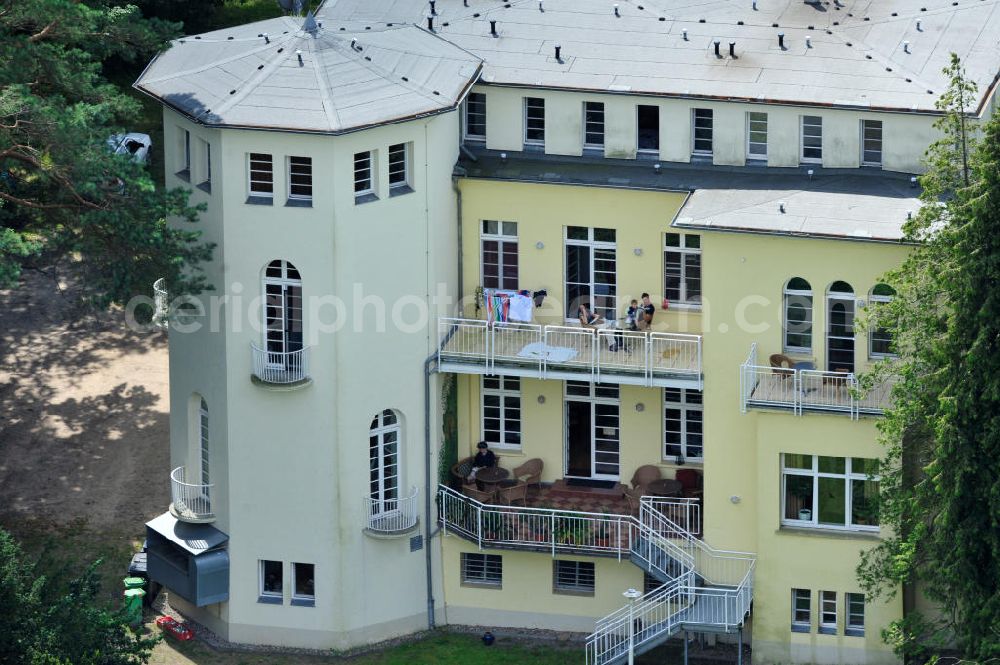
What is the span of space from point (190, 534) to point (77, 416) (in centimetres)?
995

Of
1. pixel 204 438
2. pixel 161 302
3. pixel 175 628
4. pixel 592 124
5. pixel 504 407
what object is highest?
pixel 592 124

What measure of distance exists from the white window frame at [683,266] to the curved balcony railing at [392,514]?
6937 millimetres

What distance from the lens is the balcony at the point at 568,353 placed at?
55688mm

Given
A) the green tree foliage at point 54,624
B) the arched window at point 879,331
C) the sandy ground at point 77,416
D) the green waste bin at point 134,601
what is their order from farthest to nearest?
1. the sandy ground at point 77,416
2. the green waste bin at point 134,601
3. the arched window at point 879,331
4. the green tree foliage at point 54,624

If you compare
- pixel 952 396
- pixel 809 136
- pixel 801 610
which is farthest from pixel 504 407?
pixel 952 396

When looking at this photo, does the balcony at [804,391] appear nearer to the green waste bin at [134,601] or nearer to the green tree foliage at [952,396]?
the green tree foliage at [952,396]

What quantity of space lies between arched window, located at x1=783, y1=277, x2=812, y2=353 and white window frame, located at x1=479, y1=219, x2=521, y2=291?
651cm

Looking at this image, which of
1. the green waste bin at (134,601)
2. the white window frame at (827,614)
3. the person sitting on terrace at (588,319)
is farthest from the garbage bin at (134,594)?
the white window frame at (827,614)

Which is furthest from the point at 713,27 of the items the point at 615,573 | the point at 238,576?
the point at 238,576

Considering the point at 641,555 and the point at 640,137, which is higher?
the point at 640,137

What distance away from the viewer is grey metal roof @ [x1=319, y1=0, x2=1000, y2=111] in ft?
182

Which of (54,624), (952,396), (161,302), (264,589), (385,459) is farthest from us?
(264,589)

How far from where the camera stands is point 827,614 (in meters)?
55.0

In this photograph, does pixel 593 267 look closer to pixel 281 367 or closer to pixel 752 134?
pixel 752 134
